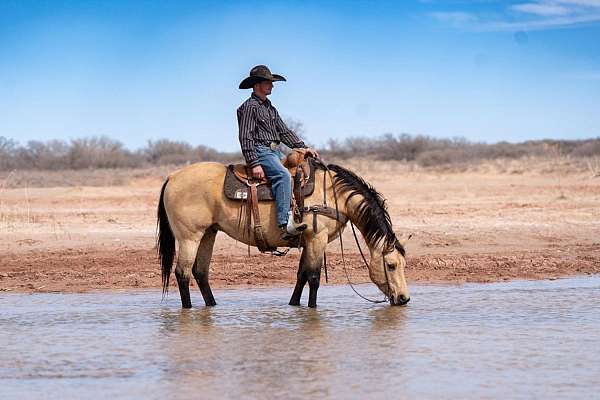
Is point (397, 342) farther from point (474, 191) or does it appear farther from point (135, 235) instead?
point (474, 191)

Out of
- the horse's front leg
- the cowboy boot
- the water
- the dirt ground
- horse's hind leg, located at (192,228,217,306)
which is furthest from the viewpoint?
the dirt ground

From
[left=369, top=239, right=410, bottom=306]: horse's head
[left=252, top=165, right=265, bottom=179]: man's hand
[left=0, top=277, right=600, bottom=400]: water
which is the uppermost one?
[left=252, top=165, right=265, bottom=179]: man's hand

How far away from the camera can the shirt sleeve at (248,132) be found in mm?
10016

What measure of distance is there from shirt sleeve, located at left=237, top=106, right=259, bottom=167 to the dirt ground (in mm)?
2802

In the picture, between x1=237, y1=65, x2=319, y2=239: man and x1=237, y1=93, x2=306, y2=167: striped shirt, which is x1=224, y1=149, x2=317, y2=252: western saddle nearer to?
x1=237, y1=65, x2=319, y2=239: man

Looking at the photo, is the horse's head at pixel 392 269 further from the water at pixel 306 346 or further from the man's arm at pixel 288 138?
the man's arm at pixel 288 138

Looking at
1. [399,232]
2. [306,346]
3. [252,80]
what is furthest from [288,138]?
[399,232]

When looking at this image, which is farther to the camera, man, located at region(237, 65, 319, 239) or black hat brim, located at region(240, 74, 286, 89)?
black hat brim, located at region(240, 74, 286, 89)

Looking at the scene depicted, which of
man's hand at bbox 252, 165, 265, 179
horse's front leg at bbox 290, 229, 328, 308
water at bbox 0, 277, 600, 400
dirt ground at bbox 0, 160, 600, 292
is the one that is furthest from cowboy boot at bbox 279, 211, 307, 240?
dirt ground at bbox 0, 160, 600, 292

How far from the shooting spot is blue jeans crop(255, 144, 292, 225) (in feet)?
32.4

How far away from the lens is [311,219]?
32.8ft

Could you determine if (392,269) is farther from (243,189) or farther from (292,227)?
(243,189)

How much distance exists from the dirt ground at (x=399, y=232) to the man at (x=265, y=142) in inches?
106

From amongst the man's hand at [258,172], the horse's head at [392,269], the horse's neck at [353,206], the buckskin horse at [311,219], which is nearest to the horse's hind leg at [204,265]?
the buckskin horse at [311,219]
